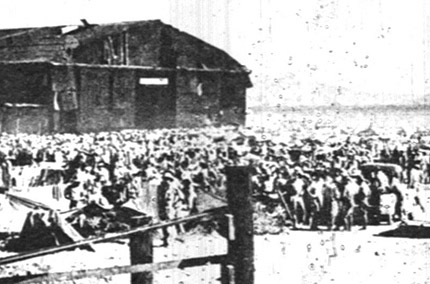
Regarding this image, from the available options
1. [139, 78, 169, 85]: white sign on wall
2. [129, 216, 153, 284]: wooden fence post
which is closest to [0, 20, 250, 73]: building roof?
[139, 78, 169, 85]: white sign on wall

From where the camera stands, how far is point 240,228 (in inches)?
122

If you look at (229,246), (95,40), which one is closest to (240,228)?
(229,246)

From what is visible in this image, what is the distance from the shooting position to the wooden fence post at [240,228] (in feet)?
10.1

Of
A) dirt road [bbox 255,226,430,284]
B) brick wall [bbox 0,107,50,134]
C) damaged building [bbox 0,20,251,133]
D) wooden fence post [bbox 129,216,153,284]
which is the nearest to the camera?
wooden fence post [bbox 129,216,153,284]

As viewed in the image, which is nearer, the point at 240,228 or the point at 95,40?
the point at 240,228

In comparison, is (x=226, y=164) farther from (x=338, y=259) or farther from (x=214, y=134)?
(x=338, y=259)

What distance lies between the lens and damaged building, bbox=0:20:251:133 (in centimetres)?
411

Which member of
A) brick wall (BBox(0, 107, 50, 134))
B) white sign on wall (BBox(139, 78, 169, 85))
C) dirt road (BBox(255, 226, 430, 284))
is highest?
white sign on wall (BBox(139, 78, 169, 85))

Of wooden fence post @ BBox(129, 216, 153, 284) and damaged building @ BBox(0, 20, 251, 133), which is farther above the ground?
damaged building @ BBox(0, 20, 251, 133)

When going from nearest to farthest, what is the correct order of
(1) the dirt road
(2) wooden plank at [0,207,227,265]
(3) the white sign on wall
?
(2) wooden plank at [0,207,227,265]
(1) the dirt road
(3) the white sign on wall

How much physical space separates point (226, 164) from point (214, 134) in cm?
24

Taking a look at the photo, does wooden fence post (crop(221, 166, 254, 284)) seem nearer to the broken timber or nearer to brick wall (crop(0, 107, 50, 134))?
the broken timber

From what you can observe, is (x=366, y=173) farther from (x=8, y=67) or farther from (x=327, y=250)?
(x=8, y=67)

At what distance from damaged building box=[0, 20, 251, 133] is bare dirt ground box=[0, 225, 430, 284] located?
663 mm
